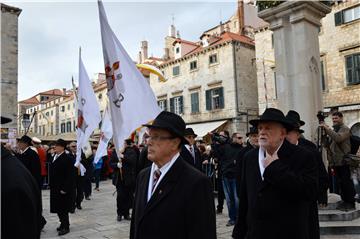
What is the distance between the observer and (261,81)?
29500 mm

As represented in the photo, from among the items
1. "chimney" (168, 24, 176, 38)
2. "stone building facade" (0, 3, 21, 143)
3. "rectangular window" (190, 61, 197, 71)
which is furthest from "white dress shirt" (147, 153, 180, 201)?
"chimney" (168, 24, 176, 38)

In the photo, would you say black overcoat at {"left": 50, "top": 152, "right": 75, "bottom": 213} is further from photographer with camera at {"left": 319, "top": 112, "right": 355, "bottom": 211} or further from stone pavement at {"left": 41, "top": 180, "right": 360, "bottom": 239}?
photographer with camera at {"left": 319, "top": 112, "right": 355, "bottom": 211}

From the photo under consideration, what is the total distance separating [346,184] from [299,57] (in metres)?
2.67

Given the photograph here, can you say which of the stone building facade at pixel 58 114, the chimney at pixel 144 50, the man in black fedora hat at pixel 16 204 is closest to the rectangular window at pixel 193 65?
the chimney at pixel 144 50

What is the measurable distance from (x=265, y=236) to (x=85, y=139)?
21.2 feet

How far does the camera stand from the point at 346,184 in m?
6.86

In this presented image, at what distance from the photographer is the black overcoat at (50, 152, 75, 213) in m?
7.74

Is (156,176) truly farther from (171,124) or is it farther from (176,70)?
(176,70)

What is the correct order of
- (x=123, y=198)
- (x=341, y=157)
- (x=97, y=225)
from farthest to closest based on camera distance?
(x=123, y=198), (x=97, y=225), (x=341, y=157)

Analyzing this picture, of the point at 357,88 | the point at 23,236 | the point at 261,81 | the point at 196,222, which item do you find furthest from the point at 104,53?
the point at 261,81

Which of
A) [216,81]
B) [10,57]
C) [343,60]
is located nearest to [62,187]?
[343,60]

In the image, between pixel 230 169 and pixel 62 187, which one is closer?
pixel 62 187

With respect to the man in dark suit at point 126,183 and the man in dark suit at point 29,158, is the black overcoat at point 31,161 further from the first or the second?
the man in dark suit at point 126,183

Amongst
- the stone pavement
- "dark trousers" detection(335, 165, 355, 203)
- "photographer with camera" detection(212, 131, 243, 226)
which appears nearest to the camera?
"dark trousers" detection(335, 165, 355, 203)
